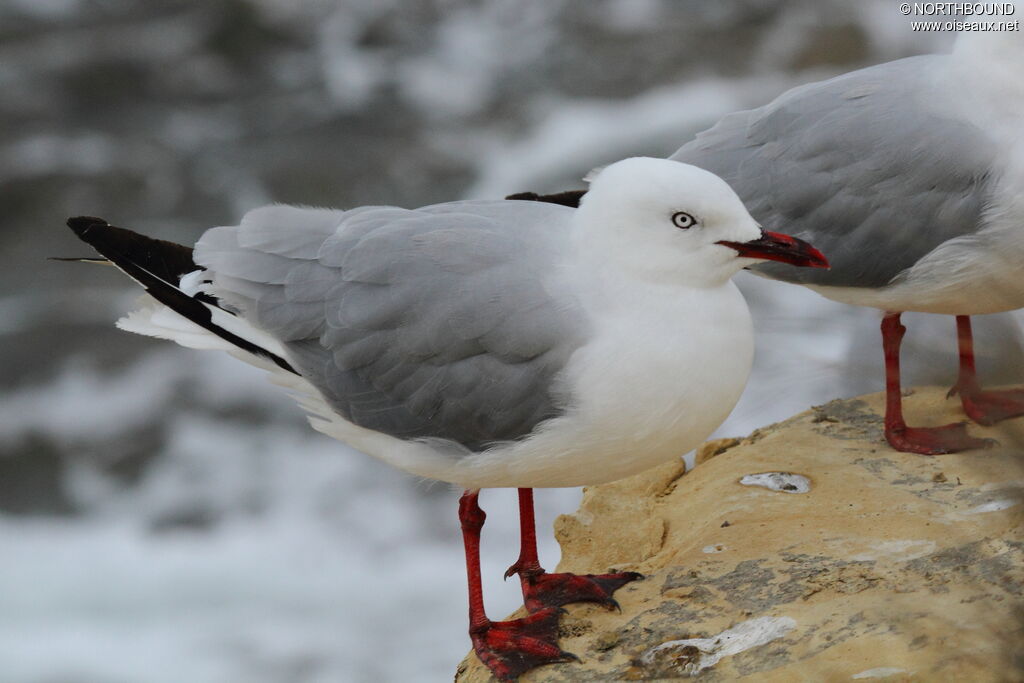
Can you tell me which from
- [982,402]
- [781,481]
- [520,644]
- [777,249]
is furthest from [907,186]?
[520,644]

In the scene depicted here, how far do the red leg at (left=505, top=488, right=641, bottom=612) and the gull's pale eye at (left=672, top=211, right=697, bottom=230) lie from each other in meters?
1.34

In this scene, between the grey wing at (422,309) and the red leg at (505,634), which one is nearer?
the grey wing at (422,309)

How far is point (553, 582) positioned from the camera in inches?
169

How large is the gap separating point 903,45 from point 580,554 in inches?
342

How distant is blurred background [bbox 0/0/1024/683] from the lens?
7.53 meters

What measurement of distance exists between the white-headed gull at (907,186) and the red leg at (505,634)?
1.27 m

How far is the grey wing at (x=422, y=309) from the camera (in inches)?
142

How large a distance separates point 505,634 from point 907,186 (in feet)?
7.36

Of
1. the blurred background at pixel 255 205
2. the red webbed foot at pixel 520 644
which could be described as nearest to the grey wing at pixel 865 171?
the blurred background at pixel 255 205

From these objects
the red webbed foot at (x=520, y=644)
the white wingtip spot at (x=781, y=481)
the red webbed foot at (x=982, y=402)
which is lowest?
the red webbed foot at (x=520, y=644)

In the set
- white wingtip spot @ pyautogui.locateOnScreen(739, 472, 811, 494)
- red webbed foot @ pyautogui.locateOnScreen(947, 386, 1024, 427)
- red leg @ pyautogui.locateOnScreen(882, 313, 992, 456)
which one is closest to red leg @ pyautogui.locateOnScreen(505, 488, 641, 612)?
white wingtip spot @ pyautogui.locateOnScreen(739, 472, 811, 494)

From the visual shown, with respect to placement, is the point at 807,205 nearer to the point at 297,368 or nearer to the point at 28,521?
the point at 297,368

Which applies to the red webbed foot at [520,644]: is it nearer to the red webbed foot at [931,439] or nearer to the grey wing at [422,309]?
the grey wing at [422,309]

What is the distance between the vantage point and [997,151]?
442cm
